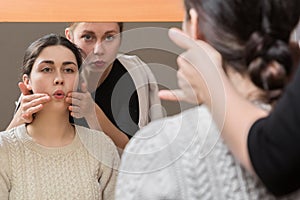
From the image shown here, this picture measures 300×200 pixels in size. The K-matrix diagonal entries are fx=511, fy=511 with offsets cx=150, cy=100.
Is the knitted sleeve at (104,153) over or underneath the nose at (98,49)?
underneath

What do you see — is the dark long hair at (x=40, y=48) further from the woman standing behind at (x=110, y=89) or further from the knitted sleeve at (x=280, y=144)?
the knitted sleeve at (x=280, y=144)

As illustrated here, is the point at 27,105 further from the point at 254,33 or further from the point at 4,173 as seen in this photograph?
the point at 254,33

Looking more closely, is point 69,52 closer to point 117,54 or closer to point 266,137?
point 117,54

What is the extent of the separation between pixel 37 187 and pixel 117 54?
359 mm

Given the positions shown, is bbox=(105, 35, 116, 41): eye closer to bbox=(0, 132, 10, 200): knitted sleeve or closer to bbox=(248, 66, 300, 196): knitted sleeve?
bbox=(0, 132, 10, 200): knitted sleeve

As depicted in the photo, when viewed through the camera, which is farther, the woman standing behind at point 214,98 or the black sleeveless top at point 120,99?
the black sleeveless top at point 120,99

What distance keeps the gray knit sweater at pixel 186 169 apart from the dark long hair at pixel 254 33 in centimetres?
8

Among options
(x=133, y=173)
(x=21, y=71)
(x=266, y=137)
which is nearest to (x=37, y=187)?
(x=21, y=71)

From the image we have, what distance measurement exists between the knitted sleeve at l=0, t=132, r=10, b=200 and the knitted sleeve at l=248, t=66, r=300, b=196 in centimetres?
80

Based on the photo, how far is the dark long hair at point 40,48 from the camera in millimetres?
1242

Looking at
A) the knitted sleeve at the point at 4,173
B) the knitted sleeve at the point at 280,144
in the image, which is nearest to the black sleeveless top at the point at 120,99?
the knitted sleeve at the point at 4,173

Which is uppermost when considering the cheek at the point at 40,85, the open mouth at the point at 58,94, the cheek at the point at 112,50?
the cheek at the point at 112,50

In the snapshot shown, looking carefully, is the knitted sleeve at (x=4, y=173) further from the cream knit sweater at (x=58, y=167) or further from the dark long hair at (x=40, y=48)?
the dark long hair at (x=40, y=48)

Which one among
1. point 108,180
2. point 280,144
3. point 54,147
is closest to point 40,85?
point 54,147
